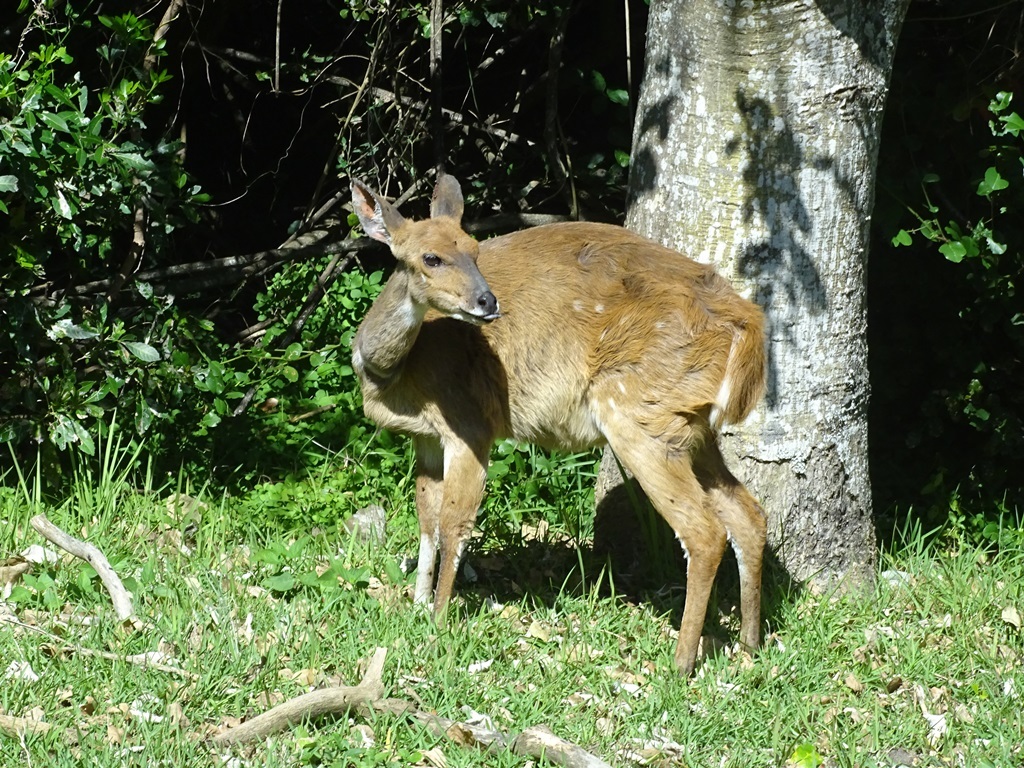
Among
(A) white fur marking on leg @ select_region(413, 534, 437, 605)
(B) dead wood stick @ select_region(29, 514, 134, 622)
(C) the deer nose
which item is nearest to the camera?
(C) the deer nose

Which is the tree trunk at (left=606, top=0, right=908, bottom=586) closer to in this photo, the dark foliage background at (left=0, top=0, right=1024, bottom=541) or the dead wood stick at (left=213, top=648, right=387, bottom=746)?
the dark foliage background at (left=0, top=0, right=1024, bottom=541)

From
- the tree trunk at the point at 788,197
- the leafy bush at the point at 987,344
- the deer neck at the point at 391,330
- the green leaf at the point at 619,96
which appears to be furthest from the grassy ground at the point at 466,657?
the green leaf at the point at 619,96

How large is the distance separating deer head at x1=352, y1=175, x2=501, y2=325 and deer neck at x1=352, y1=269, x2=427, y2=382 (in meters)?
0.07

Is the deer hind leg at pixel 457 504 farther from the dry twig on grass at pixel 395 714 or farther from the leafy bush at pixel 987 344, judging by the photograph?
the leafy bush at pixel 987 344

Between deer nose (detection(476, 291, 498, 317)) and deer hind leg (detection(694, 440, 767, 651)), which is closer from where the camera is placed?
deer nose (detection(476, 291, 498, 317))

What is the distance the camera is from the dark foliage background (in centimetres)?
612

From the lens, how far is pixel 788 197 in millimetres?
5488

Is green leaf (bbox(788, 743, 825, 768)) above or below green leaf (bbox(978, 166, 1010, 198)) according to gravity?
below

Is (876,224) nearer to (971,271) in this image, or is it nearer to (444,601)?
(971,271)

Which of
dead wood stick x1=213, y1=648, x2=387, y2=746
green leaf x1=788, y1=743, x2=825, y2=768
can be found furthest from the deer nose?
green leaf x1=788, y1=743, x2=825, y2=768

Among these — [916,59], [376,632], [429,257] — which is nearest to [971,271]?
[916,59]

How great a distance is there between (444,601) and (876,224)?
3.23 m

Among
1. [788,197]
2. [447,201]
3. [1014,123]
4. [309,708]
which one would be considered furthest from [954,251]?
[309,708]

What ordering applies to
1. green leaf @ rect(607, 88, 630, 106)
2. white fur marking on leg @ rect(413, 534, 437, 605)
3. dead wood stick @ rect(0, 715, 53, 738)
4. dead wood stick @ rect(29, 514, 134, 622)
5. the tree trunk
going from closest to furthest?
dead wood stick @ rect(0, 715, 53, 738)
dead wood stick @ rect(29, 514, 134, 622)
the tree trunk
white fur marking on leg @ rect(413, 534, 437, 605)
green leaf @ rect(607, 88, 630, 106)
